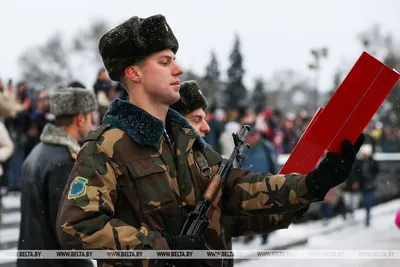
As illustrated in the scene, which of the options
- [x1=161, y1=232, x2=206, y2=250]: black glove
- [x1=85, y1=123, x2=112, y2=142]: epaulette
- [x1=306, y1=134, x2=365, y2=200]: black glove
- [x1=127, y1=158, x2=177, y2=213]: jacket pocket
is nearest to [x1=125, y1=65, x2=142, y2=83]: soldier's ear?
[x1=85, y1=123, x2=112, y2=142]: epaulette

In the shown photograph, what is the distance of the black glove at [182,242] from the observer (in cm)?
251

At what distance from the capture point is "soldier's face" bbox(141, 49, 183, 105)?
273 cm

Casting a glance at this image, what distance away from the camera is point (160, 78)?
2.73 m

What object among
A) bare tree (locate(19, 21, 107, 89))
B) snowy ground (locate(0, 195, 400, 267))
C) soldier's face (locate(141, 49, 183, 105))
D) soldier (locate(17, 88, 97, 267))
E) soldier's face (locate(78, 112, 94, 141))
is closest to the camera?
soldier's face (locate(141, 49, 183, 105))

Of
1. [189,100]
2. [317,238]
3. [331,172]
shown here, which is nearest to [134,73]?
[331,172]

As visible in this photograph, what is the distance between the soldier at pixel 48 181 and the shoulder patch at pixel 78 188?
188cm

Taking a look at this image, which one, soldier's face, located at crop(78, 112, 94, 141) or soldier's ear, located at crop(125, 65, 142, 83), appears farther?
soldier's face, located at crop(78, 112, 94, 141)

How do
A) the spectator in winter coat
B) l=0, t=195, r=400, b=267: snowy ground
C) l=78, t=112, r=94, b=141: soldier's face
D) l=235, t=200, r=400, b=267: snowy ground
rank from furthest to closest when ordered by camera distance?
the spectator in winter coat < l=0, t=195, r=400, b=267: snowy ground < l=235, t=200, r=400, b=267: snowy ground < l=78, t=112, r=94, b=141: soldier's face

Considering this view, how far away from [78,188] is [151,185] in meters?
0.27

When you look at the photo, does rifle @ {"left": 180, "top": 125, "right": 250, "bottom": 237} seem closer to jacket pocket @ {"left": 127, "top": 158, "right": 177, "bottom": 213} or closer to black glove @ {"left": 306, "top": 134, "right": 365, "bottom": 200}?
jacket pocket @ {"left": 127, "top": 158, "right": 177, "bottom": 213}

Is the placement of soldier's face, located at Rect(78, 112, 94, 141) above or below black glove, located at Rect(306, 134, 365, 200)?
above

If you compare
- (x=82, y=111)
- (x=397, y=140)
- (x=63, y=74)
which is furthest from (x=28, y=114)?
(x=63, y=74)

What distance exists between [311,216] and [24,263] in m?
10.6

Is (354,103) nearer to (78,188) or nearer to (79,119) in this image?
(78,188)
